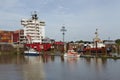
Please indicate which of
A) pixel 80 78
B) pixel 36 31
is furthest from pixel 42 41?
pixel 80 78

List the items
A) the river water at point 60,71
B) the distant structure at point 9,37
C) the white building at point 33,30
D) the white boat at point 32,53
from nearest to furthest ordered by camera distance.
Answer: the river water at point 60,71
the white boat at point 32,53
the white building at point 33,30
the distant structure at point 9,37

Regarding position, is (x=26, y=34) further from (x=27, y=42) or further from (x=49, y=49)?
(x=49, y=49)

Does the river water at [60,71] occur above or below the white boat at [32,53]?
below

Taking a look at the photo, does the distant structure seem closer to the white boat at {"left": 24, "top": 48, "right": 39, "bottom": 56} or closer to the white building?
the white building

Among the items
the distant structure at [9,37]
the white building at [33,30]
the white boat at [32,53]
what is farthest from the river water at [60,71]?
the distant structure at [9,37]

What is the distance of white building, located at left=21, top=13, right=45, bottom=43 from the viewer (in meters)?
108

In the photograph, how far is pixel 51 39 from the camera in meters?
119

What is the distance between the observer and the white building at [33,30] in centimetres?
10794

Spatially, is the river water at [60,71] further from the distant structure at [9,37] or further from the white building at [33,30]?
the distant structure at [9,37]

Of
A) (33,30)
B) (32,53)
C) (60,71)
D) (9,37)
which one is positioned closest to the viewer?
(60,71)

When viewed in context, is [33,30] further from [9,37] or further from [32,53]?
[32,53]

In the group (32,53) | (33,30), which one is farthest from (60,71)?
(33,30)

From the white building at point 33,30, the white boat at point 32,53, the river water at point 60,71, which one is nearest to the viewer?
the river water at point 60,71

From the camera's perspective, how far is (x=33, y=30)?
109m
